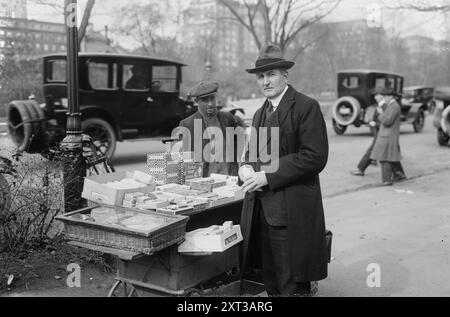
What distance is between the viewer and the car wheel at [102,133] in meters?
10.7

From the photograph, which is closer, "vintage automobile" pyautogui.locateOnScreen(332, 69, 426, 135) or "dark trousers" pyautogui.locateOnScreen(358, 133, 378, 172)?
"dark trousers" pyautogui.locateOnScreen(358, 133, 378, 172)

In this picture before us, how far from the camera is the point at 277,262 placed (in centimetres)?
337

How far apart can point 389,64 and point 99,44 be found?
2536cm

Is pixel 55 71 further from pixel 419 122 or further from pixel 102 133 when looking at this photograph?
pixel 419 122

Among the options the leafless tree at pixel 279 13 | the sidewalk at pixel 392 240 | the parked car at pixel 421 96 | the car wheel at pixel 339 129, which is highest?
the leafless tree at pixel 279 13

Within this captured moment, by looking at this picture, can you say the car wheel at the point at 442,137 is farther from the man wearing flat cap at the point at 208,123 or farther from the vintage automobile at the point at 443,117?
the man wearing flat cap at the point at 208,123

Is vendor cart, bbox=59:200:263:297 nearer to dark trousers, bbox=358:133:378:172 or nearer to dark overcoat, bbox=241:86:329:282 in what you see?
dark overcoat, bbox=241:86:329:282

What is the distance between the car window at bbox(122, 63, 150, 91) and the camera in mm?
11500

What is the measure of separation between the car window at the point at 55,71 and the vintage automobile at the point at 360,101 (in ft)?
32.5

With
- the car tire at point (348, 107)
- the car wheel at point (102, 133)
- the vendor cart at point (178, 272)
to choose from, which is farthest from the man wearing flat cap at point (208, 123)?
the car tire at point (348, 107)

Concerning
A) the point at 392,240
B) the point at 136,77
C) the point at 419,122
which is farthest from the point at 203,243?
the point at 419,122

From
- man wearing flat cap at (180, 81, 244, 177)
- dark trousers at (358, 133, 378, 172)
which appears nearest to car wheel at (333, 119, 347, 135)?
dark trousers at (358, 133, 378, 172)

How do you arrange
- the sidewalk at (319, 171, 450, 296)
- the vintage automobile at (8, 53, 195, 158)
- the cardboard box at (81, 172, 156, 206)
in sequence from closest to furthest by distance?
the cardboard box at (81, 172, 156, 206) < the sidewalk at (319, 171, 450, 296) < the vintage automobile at (8, 53, 195, 158)

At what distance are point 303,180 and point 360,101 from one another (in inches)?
639
